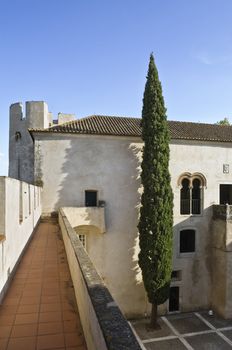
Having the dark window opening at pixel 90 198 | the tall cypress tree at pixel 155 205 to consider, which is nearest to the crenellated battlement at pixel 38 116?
the dark window opening at pixel 90 198

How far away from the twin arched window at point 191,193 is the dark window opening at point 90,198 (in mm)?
6227

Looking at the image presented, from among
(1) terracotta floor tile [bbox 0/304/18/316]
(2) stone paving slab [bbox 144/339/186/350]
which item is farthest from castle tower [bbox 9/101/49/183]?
(1) terracotta floor tile [bbox 0/304/18/316]

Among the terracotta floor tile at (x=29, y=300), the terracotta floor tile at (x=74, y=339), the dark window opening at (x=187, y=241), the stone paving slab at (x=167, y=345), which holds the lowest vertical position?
the stone paving slab at (x=167, y=345)

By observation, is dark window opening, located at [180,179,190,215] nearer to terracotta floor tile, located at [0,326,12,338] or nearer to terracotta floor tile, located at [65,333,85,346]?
terracotta floor tile, located at [65,333,85,346]

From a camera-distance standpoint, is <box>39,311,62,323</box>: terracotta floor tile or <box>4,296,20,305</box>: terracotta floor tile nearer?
<box>39,311,62,323</box>: terracotta floor tile

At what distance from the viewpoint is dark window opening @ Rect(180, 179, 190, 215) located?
805 inches

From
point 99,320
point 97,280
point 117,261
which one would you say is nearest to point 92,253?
point 117,261

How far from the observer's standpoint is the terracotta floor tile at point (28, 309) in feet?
16.1

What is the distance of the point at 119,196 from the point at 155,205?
306cm

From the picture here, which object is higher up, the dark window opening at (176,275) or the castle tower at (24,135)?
the castle tower at (24,135)

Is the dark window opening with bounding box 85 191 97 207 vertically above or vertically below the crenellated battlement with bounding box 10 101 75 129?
below

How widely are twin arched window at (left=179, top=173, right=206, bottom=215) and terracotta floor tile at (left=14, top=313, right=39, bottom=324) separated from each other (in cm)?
1668

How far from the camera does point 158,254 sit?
16.5 metres

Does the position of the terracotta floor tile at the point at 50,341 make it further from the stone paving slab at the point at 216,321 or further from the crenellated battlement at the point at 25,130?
the crenellated battlement at the point at 25,130
